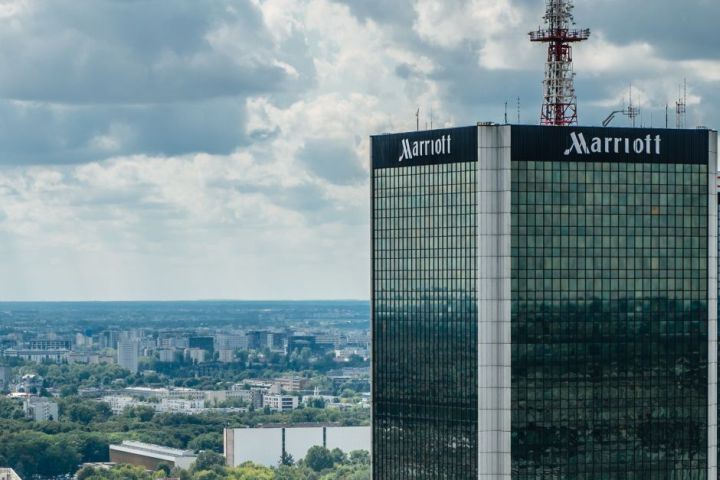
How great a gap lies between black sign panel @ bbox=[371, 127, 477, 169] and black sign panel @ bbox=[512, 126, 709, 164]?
13.0ft

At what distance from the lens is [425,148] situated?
158500mm

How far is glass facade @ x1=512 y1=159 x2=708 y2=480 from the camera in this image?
154 m

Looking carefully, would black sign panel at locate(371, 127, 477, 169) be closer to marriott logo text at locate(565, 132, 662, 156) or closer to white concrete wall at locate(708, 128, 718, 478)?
marriott logo text at locate(565, 132, 662, 156)

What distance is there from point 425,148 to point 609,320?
2082 centimetres

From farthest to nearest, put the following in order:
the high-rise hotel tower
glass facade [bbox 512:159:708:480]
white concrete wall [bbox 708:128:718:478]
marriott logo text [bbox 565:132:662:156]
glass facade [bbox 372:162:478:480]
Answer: white concrete wall [bbox 708:128:718:478] → glass facade [bbox 372:162:478:480] → marriott logo text [bbox 565:132:662:156] → glass facade [bbox 512:159:708:480] → the high-rise hotel tower

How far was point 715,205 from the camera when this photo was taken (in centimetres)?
16162

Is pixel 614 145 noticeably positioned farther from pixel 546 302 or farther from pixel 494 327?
pixel 494 327

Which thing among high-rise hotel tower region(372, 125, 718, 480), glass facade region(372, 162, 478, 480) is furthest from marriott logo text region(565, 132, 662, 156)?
glass facade region(372, 162, 478, 480)

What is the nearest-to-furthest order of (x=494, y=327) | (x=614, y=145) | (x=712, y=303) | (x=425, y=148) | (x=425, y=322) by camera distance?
(x=494, y=327)
(x=614, y=145)
(x=425, y=148)
(x=425, y=322)
(x=712, y=303)

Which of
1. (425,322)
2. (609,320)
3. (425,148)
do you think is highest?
(425,148)

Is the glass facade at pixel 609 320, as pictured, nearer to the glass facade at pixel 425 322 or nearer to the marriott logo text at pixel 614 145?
the marriott logo text at pixel 614 145

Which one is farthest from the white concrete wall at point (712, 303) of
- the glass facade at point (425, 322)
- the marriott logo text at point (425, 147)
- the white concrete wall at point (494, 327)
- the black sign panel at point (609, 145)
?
the marriott logo text at point (425, 147)

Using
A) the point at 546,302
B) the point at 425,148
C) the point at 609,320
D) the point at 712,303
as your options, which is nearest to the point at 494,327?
the point at 546,302

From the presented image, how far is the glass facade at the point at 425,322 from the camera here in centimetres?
15475
